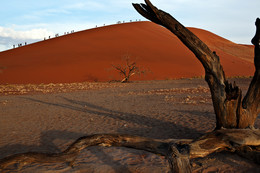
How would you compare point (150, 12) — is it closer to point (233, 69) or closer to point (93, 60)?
point (93, 60)

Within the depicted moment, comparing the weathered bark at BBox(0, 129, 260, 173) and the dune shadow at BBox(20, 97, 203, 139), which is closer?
the weathered bark at BBox(0, 129, 260, 173)

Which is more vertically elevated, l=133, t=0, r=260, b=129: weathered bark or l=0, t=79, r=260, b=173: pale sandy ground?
l=133, t=0, r=260, b=129: weathered bark

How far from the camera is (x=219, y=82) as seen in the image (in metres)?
4.41

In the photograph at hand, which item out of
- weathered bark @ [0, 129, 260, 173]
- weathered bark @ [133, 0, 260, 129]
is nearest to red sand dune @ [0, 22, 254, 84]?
weathered bark @ [133, 0, 260, 129]

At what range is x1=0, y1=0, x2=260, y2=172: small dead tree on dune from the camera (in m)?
3.56

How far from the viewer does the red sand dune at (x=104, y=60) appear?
33.7 m

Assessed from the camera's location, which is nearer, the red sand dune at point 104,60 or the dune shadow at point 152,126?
the dune shadow at point 152,126

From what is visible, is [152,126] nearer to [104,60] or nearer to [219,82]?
[219,82]

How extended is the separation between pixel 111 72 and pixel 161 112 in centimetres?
2597

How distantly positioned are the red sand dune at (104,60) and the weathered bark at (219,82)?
25508mm

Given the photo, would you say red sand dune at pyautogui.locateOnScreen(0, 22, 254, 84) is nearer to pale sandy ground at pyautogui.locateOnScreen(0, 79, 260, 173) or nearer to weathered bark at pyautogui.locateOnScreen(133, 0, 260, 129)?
pale sandy ground at pyautogui.locateOnScreen(0, 79, 260, 173)

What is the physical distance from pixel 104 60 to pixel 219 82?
35.3 metres

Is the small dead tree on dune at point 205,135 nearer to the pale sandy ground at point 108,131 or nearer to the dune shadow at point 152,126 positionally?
the pale sandy ground at point 108,131

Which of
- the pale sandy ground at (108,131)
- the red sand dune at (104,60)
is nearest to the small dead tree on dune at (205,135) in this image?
the pale sandy ground at (108,131)
